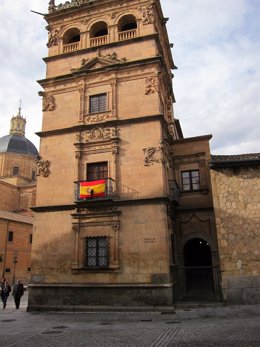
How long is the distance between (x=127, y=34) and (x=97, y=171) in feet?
30.0

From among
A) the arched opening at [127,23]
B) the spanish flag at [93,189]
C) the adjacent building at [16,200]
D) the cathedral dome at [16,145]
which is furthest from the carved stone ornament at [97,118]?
the cathedral dome at [16,145]

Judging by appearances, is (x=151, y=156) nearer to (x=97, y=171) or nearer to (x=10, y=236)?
(x=97, y=171)

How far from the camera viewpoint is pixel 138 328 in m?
11.7

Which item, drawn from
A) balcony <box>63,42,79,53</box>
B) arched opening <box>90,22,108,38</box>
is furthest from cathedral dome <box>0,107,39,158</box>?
arched opening <box>90,22,108,38</box>

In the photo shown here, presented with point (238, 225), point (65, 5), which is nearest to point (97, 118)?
point (65, 5)

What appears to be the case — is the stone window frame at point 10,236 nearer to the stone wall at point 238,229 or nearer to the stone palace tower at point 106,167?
the stone palace tower at point 106,167

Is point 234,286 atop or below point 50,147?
below

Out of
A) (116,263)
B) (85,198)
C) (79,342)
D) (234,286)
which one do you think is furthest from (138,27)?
(79,342)

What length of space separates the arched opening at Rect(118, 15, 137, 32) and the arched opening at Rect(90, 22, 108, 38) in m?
1.18

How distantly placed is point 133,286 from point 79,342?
5921 millimetres

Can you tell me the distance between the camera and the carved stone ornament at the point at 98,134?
18.2 meters

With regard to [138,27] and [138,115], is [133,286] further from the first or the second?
[138,27]

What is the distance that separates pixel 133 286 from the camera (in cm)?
1554

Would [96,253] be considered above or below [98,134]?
below
